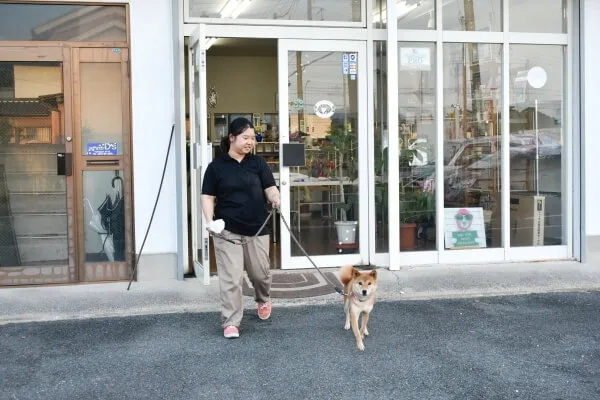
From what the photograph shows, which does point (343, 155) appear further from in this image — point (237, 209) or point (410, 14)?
point (237, 209)

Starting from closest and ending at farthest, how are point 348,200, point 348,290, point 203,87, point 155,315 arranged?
point 348,290
point 155,315
point 203,87
point 348,200

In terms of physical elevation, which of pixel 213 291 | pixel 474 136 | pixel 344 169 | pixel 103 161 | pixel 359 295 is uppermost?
pixel 474 136

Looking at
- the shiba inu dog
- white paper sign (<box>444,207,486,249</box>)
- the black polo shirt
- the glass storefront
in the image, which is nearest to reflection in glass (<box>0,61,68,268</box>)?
the glass storefront

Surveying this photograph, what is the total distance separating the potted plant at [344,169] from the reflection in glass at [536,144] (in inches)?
71.9

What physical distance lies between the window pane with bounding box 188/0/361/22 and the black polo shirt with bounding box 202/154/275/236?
243 centimetres

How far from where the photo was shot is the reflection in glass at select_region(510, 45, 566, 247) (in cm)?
782

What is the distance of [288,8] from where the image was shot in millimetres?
7316

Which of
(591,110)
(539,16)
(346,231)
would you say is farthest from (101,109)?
(591,110)

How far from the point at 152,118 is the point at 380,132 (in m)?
2.41

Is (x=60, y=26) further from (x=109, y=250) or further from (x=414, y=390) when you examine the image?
(x=414, y=390)

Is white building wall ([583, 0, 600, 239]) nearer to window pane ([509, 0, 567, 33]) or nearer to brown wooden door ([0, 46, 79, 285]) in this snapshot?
window pane ([509, 0, 567, 33])

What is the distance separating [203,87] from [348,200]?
2118 mm

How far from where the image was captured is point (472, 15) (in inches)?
303

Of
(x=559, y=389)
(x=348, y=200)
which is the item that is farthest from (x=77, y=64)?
(x=559, y=389)
